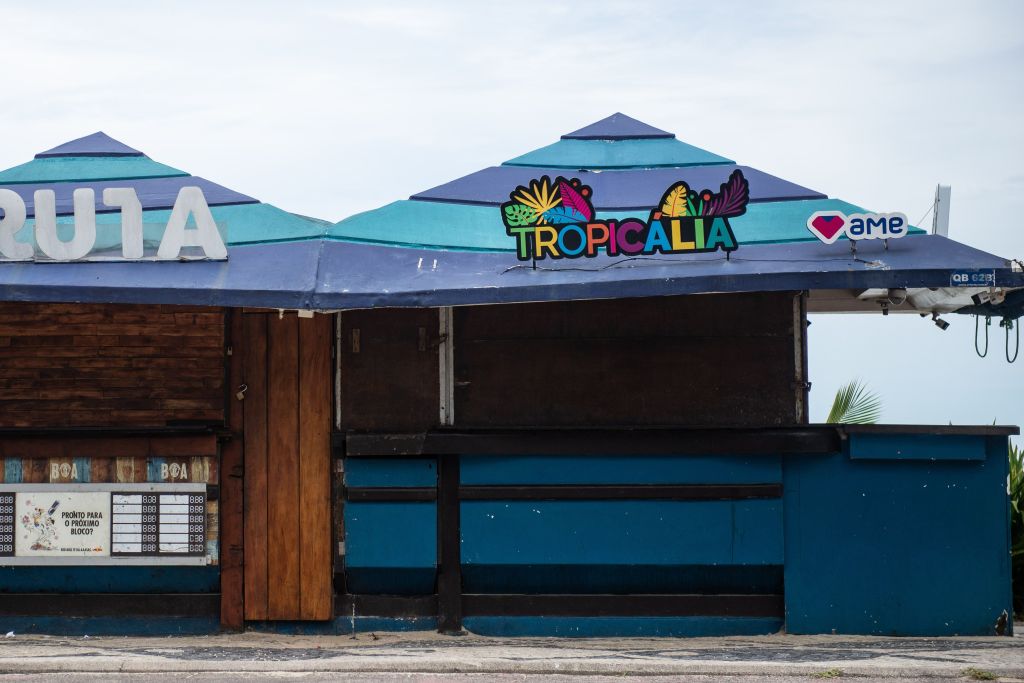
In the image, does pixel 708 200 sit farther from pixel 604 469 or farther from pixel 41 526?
pixel 41 526

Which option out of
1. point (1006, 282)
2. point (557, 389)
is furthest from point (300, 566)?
point (1006, 282)

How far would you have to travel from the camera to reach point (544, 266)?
10.4m

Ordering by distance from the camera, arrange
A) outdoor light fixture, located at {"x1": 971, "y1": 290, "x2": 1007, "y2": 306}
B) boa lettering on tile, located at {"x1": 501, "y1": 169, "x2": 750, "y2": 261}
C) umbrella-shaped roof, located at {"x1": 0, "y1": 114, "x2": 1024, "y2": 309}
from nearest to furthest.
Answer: umbrella-shaped roof, located at {"x1": 0, "y1": 114, "x2": 1024, "y2": 309}, boa lettering on tile, located at {"x1": 501, "y1": 169, "x2": 750, "y2": 261}, outdoor light fixture, located at {"x1": 971, "y1": 290, "x2": 1007, "y2": 306}

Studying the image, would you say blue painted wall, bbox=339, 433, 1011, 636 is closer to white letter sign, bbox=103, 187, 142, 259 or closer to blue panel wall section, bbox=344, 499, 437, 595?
blue panel wall section, bbox=344, 499, 437, 595

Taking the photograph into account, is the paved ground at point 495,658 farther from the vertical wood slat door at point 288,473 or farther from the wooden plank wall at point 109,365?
the wooden plank wall at point 109,365

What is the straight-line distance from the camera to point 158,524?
10.8 m

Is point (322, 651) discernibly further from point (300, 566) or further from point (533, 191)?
point (533, 191)

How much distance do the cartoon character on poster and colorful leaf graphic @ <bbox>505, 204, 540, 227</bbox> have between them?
4.45 meters

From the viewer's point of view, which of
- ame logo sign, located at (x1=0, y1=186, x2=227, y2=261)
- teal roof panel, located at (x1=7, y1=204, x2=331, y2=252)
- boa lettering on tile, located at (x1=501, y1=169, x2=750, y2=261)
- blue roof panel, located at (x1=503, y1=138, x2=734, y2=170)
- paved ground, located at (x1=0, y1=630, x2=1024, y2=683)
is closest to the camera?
paved ground, located at (x1=0, y1=630, x2=1024, y2=683)

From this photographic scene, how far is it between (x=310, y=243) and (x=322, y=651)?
333cm

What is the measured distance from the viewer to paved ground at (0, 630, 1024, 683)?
916 centimetres

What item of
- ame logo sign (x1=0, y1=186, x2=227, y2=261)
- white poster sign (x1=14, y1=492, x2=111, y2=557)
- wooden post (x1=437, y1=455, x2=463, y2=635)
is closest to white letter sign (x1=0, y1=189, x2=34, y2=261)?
ame logo sign (x1=0, y1=186, x2=227, y2=261)

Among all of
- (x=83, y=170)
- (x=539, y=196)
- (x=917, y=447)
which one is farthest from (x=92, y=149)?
(x=917, y=447)

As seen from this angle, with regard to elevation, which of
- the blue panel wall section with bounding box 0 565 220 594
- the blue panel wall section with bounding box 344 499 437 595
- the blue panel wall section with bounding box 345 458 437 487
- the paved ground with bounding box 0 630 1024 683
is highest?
the blue panel wall section with bounding box 345 458 437 487
